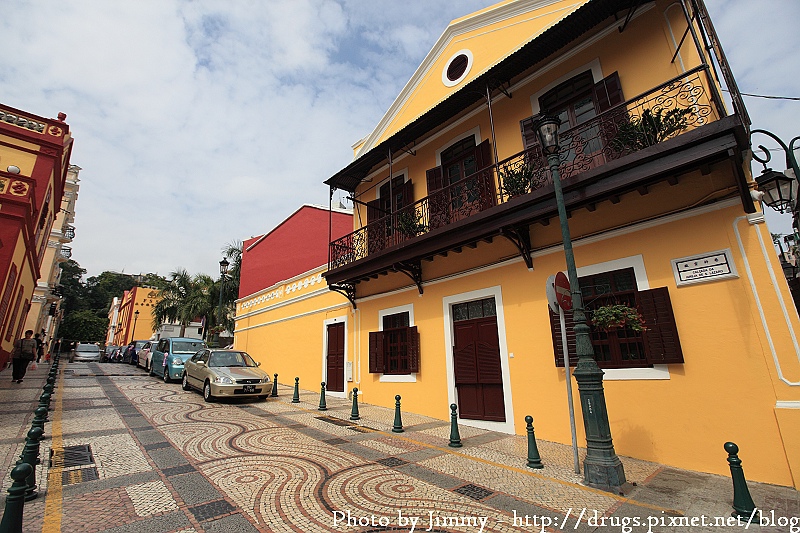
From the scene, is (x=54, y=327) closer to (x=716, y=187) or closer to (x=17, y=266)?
(x=17, y=266)

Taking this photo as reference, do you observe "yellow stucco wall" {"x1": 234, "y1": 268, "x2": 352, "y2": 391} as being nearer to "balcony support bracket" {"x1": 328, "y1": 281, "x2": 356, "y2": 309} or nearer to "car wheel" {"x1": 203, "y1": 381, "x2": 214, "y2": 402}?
"balcony support bracket" {"x1": 328, "y1": 281, "x2": 356, "y2": 309}

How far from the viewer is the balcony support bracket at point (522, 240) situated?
7.48 m

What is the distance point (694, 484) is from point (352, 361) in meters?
9.18

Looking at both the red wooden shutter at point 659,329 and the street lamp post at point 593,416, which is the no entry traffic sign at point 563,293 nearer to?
the street lamp post at point 593,416

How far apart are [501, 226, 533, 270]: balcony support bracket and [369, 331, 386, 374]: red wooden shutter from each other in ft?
16.8

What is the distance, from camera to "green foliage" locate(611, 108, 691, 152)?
566cm

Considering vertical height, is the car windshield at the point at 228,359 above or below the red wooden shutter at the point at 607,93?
below

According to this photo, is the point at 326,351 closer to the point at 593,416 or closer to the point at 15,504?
the point at 593,416

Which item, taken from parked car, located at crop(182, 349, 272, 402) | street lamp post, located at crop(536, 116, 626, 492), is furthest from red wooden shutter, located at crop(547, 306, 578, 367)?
parked car, located at crop(182, 349, 272, 402)

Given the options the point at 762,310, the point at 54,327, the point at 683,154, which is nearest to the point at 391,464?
the point at 762,310

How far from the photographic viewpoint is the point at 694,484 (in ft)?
15.6

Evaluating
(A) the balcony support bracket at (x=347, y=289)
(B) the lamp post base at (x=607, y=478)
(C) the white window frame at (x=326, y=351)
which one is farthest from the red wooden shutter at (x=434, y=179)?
(B) the lamp post base at (x=607, y=478)

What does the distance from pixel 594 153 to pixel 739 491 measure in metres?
5.56

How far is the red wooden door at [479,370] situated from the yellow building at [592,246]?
38 mm
